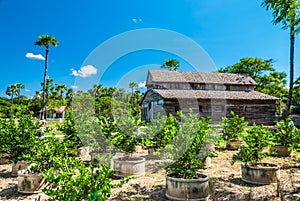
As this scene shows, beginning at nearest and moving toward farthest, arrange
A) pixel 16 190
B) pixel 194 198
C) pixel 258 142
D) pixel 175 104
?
pixel 194 198, pixel 16 190, pixel 258 142, pixel 175 104

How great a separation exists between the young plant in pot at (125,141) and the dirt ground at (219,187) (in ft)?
1.22

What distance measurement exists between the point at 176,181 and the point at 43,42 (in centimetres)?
3445

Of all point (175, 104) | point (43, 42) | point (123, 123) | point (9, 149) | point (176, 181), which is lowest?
point (176, 181)

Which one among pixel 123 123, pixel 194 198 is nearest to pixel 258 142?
pixel 194 198

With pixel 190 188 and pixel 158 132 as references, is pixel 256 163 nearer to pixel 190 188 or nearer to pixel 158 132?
pixel 190 188

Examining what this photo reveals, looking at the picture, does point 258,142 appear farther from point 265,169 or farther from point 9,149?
point 9,149

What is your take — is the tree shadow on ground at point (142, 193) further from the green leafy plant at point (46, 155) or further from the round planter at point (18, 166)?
the round planter at point (18, 166)

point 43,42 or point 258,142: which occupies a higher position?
point 43,42

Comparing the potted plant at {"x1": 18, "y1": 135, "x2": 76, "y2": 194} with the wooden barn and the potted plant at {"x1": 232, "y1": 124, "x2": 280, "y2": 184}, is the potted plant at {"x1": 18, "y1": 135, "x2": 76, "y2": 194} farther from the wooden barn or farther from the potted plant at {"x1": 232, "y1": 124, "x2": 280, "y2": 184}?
the wooden barn

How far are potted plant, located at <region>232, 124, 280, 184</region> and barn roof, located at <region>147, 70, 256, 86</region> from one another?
74.1 ft

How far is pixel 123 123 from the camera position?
6715mm

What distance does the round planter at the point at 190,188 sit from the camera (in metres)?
4.27

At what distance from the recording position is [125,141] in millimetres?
6316

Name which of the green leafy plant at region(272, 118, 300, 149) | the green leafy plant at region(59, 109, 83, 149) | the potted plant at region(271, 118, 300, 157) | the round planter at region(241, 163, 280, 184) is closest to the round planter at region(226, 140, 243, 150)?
the potted plant at region(271, 118, 300, 157)
